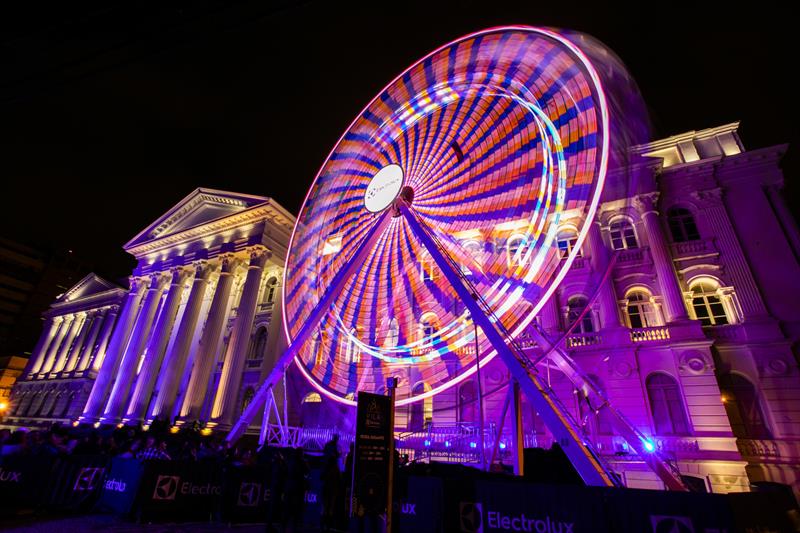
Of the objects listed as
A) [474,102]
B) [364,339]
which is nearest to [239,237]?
[364,339]

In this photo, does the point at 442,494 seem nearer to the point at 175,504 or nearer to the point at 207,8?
the point at 175,504

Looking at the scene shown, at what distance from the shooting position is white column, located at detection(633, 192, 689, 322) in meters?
18.2

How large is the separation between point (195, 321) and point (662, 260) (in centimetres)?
3284

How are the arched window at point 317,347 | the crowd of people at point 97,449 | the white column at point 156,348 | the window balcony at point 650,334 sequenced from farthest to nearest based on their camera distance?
the white column at point 156,348
the window balcony at point 650,334
the arched window at point 317,347
the crowd of people at point 97,449

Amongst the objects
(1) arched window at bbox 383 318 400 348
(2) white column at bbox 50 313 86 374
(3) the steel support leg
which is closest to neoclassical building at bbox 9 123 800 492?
(1) arched window at bbox 383 318 400 348

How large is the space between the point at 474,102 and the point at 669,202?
16.8 metres

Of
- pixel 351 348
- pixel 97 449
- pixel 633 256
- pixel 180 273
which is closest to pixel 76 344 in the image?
pixel 180 273

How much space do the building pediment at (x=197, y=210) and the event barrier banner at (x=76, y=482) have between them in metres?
23.8

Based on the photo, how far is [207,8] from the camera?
6.22m

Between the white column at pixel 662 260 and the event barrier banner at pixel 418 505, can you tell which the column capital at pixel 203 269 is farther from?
the white column at pixel 662 260

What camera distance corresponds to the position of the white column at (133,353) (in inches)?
1206

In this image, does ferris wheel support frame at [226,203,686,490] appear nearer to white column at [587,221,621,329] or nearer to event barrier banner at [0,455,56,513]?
event barrier banner at [0,455,56,513]

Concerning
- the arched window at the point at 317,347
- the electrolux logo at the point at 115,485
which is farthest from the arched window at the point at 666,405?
the electrolux logo at the point at 115,485

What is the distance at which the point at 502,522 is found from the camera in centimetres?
602
